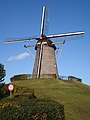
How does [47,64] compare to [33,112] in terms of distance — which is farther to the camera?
[47,64]

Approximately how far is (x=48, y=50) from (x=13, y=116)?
46176 mm

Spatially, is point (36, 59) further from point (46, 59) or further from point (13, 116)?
point (13, 116)

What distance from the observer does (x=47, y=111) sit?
55.7ft

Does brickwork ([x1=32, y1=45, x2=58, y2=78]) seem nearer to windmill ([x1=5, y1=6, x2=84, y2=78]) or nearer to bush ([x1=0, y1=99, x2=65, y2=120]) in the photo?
windmill ([x1=5, y1=6, x2=84, y2=78])

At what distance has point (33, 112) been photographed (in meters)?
16.4

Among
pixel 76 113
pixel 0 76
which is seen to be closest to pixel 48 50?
pixel 0 76

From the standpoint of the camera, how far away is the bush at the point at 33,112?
15.4 meters

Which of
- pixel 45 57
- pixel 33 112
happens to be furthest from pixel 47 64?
pixel 33 112

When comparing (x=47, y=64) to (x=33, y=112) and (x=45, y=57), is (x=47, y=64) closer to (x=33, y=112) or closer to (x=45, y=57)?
(x=45, y=57)

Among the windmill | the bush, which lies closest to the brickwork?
the windmill

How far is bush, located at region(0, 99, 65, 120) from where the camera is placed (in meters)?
15.4

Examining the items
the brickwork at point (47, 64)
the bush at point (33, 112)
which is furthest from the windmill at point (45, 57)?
the bush at point (33, 112)

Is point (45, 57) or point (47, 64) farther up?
point (45, 57)

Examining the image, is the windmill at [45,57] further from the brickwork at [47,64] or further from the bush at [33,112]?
the bush at [33,112]
